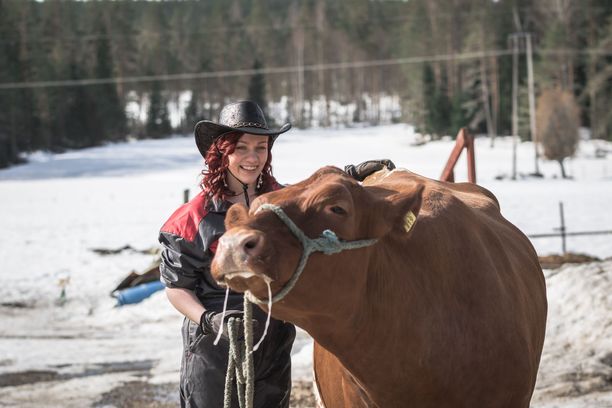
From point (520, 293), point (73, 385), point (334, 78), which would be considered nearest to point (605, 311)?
point (520, 293)

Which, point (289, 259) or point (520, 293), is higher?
point (289, 259)

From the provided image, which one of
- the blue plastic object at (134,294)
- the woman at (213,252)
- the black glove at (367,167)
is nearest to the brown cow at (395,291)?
the woman at (213,252)

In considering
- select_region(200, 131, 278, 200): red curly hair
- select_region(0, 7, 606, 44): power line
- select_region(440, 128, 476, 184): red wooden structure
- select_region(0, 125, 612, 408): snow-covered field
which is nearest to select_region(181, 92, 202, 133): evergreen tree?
select_region(0, 7, 606, 44): power line

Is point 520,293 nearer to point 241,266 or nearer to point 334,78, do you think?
point 241,266

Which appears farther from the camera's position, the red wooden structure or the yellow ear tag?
the red wooden structure

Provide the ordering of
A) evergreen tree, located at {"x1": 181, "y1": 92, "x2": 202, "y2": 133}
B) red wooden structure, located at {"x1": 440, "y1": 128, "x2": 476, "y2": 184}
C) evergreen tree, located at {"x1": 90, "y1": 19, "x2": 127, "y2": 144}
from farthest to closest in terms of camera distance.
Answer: evergreen tree, located at {"x1": 181, "y1": 92, "x2": 202, "y2": 133} → evergreen tree, located at {"x1": 90, "y1": 19, "x2": 127, "y2": 144} → red wooden structure, located at {"x1": 440, "y1": 128, "x2": 476, "y2": 184}

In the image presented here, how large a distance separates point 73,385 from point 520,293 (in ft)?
18.1

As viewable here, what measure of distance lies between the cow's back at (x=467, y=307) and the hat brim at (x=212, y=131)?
0.53 meters

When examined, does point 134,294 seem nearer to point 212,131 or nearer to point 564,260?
point 564,260

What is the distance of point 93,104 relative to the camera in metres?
64.8

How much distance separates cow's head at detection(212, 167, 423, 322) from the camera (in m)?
2.12

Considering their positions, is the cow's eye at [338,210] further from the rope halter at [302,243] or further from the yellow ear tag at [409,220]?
the yellow ear tag at [409,220]

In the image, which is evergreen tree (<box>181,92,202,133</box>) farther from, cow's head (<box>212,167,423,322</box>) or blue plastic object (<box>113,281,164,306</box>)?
cow's head (<box>212,167,423,322</box>)

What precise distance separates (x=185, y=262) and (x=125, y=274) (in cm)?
1236
